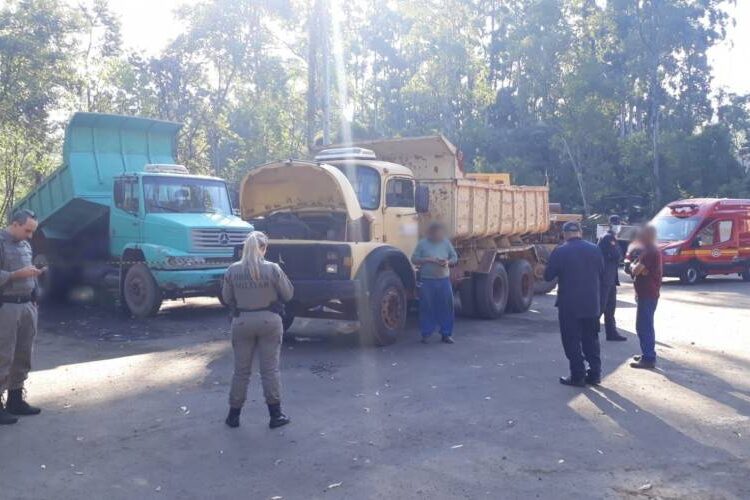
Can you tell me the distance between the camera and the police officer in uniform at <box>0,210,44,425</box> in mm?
6594

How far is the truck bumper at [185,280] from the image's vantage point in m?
12.9

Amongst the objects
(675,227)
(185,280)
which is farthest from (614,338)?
(675,227)

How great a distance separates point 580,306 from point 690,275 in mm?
14110

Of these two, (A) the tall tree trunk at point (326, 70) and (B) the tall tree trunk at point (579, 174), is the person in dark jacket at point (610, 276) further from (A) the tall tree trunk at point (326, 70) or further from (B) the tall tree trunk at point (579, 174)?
(B) the tall tree trunk at point (579, 174)

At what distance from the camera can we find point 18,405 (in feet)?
23.0

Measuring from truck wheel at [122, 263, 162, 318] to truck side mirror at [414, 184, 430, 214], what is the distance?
492 centimetres

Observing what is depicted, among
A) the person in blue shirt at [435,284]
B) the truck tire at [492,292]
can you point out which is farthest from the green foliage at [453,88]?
the person in blue shirt at [435,284]

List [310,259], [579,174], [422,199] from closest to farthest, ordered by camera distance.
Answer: [310,259], [422,199], [579,174]

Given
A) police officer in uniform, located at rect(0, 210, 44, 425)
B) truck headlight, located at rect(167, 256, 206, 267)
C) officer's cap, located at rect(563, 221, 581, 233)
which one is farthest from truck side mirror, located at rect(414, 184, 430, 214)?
police officer in uniform, located at rect(0, 210, 44, 425)

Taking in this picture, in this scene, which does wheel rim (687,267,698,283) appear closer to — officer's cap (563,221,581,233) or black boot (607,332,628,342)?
black boot (607,332,628,342)

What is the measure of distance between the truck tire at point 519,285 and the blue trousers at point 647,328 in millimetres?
5004

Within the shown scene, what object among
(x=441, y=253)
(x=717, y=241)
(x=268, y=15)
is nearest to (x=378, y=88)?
(x=268, y=15)

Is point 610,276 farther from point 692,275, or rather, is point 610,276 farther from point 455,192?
point 692,275

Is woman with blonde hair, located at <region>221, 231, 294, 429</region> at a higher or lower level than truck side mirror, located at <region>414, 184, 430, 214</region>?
lower
